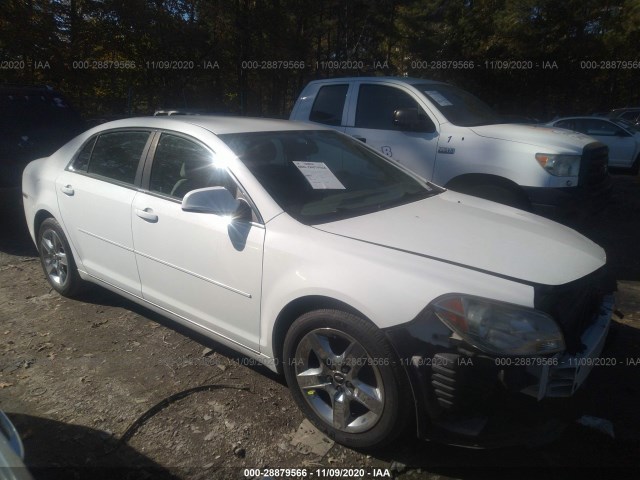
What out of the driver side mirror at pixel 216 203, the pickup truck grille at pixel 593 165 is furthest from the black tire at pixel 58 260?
the pickup truck grille at pixel 593 165

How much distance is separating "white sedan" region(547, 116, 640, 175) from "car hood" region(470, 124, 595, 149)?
285 inches

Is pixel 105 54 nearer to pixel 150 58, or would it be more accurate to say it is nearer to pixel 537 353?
pixel 150 58

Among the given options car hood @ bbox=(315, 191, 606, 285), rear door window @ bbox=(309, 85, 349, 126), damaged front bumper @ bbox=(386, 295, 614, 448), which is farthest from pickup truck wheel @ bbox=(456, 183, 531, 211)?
damaged front bumper @ bbox=(386, 295, 614, 448)

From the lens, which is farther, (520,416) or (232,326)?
(232,326)

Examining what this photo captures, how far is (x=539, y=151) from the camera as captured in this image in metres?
4.76

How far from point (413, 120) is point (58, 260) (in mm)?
3757

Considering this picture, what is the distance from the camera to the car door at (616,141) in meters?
11.7

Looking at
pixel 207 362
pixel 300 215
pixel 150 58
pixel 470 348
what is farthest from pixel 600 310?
pixel 150 58

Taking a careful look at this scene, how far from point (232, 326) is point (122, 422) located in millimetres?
786

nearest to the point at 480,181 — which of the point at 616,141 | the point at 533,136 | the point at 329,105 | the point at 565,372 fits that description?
the point at 533,136

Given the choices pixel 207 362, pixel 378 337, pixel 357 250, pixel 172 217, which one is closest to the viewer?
pixel 378 337

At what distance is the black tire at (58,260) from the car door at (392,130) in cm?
341

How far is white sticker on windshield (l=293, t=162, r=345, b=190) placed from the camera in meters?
3.06

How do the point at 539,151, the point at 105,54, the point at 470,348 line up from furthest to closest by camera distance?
the point at 105,54
the point at 539,151
the point at 470,348
